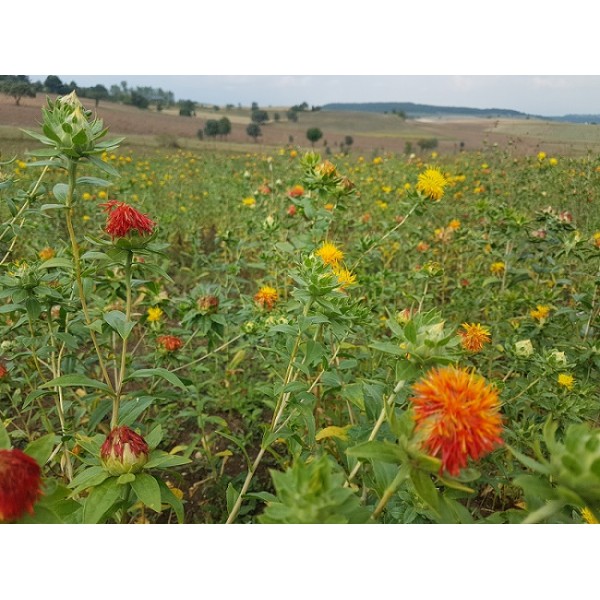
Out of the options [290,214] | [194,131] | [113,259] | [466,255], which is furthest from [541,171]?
[113,259]

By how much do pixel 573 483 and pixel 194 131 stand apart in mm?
5244

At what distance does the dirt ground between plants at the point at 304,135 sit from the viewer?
3.24 meters

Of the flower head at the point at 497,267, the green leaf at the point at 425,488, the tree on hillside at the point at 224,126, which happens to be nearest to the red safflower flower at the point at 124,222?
the green leaf at the point at 425,488

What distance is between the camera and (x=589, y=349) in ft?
5.45

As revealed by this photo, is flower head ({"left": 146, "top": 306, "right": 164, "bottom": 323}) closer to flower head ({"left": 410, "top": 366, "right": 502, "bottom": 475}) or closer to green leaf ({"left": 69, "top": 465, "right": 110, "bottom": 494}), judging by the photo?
green leaf ({"left": 69, "top": 465, "right": 110, "bottom": 494})

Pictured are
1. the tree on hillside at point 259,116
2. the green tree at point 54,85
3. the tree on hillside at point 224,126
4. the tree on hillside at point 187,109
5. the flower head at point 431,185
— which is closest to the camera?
the green tree at point 54,85

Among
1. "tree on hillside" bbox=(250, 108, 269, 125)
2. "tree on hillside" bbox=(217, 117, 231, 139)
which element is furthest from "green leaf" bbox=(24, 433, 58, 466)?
"tree on hillside" bbox=(217, 117, 231, 139)

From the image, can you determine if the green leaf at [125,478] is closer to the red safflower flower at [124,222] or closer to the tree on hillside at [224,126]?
the red safflower flower at [124,222]

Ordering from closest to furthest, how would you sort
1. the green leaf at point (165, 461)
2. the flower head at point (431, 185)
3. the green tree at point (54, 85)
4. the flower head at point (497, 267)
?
1. the green leaf at point (165, 461)
2. the green tree at point (54, 85)
3. the flower head at point (431, 185)
4. the flower head at point (497, 267)

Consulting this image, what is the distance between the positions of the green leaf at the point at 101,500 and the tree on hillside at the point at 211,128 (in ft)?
15.5

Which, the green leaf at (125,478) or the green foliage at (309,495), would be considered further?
the green leaf at (125,478)

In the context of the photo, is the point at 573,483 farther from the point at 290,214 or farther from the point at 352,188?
the point at 290,214

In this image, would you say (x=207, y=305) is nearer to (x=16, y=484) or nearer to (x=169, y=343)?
(x=169, y=343)

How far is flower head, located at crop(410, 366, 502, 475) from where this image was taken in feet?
1.82
